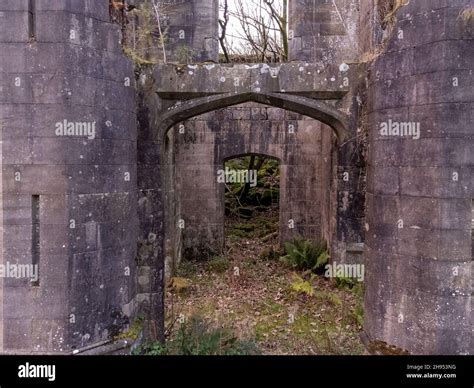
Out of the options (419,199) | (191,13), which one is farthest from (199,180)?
(419,199)

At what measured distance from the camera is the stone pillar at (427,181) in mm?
4316

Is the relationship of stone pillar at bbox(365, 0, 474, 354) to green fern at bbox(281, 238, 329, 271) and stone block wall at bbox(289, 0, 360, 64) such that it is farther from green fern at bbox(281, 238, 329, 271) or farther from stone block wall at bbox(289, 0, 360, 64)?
A: stone block wall at bbox(289, 0, 360, 64)

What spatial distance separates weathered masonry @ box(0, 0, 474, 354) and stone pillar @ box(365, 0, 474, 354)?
0.02 meters

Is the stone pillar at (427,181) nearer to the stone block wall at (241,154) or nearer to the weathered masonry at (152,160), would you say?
the weathered masonry at (152,160)

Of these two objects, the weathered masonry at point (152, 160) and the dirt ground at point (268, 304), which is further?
the dirt ground at point (268, 304)

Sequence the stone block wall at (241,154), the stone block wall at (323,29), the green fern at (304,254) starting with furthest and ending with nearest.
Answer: the stone block wall at (241,154), the green fern at (304,254), the stone block wall at (323,29)

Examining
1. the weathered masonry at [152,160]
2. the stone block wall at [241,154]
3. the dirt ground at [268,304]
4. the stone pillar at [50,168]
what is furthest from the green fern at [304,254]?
the stone pillar at [50,168]

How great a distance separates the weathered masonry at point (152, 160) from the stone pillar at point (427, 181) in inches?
0.6

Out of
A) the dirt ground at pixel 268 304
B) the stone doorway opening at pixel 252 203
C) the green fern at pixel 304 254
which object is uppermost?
the stone doorway opening at pixel 252 203

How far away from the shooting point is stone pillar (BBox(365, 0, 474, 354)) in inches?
170

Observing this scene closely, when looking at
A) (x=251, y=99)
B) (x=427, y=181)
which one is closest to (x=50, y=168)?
(x=251, y=99)

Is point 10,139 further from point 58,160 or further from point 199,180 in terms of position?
point 199,180

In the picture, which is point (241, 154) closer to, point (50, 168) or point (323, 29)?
point (323, 29)

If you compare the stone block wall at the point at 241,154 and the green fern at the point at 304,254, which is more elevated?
the stone block wall at the point at 241,154
